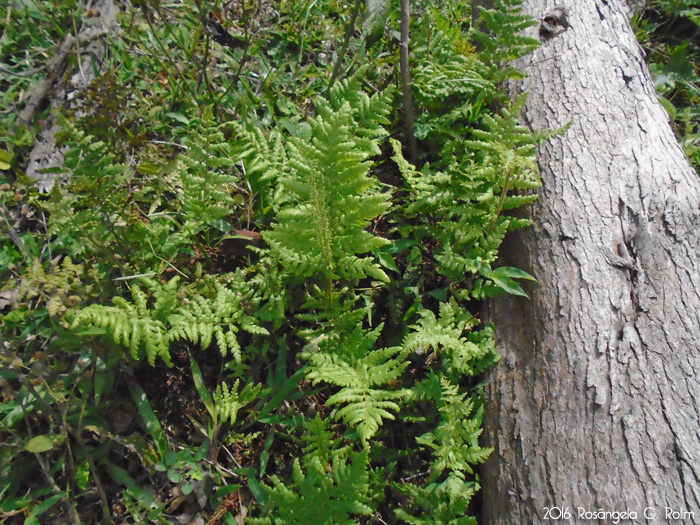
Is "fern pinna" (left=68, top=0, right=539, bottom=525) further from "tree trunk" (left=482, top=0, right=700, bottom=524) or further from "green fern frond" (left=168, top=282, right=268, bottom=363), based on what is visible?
"tree trunk" (left=482, top=0, right=700, bottom=524)

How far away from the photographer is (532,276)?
239 cm

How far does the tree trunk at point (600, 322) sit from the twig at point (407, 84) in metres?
0.67

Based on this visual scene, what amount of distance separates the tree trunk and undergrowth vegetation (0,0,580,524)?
16cm

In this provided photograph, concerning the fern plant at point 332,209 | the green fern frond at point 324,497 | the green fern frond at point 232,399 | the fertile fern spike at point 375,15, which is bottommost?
the green fern frond at point 324,497

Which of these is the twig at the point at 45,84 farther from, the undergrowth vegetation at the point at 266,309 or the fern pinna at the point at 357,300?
the fern pinna at the point at 357,300

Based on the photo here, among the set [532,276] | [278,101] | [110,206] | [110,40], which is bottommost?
[532,276]

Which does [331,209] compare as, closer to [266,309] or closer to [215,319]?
[266,309]

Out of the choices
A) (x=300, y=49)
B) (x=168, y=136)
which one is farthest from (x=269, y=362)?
(x=300, y=49)

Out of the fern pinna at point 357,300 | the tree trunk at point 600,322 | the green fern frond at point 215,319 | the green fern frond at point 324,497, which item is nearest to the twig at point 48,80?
the fern pinna at point 357,300

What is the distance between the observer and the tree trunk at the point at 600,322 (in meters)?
1.84

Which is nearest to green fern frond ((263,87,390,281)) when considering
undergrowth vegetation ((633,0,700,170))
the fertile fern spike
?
the fertile fern spike

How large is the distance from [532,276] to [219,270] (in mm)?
1736

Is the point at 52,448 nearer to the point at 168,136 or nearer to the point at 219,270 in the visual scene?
the point at 219,270

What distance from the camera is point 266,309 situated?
2.49 metres
